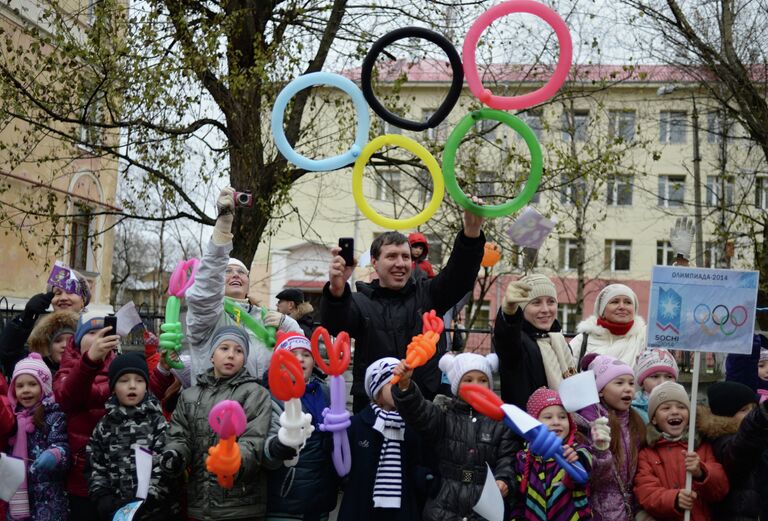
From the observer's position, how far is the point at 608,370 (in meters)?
4.91

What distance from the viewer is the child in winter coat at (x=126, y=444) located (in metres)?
4.94

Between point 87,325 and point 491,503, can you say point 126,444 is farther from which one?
point 491,503

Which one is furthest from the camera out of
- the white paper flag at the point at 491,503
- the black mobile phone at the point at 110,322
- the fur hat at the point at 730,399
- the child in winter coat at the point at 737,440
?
the black mobile phone at the point at 110,322

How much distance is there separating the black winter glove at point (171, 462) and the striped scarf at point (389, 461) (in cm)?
105

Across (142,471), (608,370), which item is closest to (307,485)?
(142,471)

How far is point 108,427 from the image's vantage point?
5047 mm

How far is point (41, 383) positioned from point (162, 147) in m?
6.65

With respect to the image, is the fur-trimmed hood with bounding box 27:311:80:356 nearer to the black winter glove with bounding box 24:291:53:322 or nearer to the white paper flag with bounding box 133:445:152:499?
the black winter glove with bounding box 24:291:53:322

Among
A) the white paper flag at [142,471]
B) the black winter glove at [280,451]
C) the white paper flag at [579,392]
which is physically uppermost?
the white paper flag at [579,392]

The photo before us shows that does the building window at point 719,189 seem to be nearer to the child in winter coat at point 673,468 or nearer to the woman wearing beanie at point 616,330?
the woman wearing beanie at point 616,330

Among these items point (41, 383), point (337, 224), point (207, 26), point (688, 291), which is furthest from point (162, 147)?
point (337, 224)

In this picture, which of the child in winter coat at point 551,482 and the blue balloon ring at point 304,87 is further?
the blue balloon ring at point 304,87

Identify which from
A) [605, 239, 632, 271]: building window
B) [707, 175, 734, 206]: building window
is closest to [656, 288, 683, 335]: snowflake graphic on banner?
[707, 175, 734, 206]: building window

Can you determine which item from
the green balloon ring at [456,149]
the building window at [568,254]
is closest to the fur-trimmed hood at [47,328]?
the green balloon ring at [456,149]
